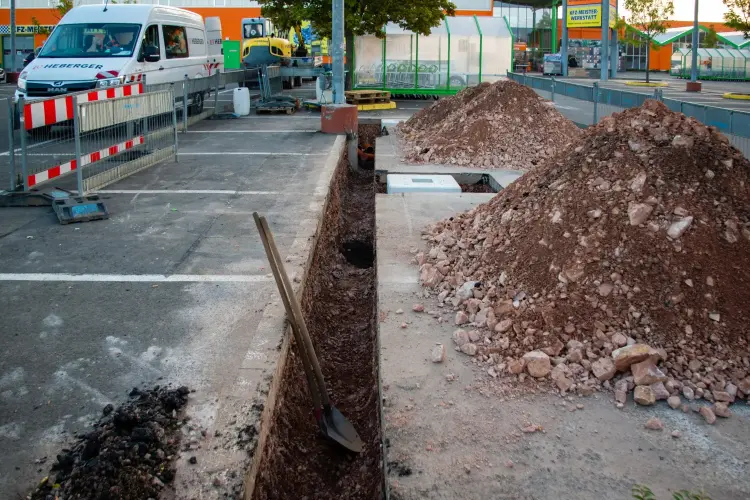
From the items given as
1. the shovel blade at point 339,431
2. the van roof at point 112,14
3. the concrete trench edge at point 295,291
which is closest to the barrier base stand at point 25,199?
the concrete trench edge at point 295,291

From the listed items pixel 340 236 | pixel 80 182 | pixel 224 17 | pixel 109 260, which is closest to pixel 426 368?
pixel 109 260

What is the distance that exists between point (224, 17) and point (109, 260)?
181ft

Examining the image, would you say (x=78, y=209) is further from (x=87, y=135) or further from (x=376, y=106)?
(x=376, y=106)

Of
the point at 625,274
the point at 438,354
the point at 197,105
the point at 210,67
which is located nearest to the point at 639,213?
the point at 625,274

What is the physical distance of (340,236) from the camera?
10.1 m

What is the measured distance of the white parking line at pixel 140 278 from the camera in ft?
20.6

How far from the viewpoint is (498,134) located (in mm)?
13211

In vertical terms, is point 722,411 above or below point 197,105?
below

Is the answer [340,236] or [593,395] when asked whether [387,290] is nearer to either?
[593,395]

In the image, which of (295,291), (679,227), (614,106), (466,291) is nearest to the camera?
(679,227)

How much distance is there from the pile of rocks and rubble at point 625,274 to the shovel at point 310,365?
969mm

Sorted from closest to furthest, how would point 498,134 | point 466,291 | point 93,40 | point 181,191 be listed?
point 466,291 → point 181,191 → point 498,134 → point 93,40

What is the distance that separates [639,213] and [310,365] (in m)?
2.63

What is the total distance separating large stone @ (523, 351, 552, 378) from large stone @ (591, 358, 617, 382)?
273 millimetres
